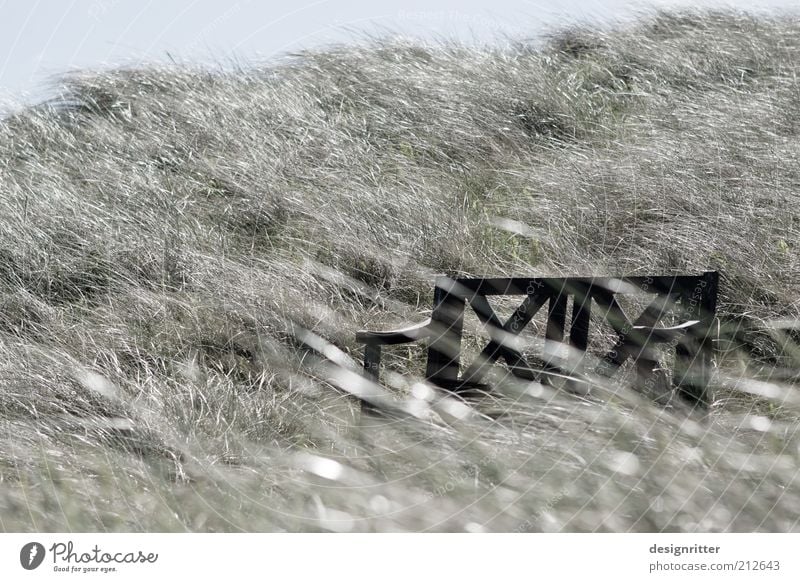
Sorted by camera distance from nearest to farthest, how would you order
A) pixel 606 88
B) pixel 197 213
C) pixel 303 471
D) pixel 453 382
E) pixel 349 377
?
pixel 303 471
pixel 453 382
pixel 349 377
pixel 197 213
pixel 606 88

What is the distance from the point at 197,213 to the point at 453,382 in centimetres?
231

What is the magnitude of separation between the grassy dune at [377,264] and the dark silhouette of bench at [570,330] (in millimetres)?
160

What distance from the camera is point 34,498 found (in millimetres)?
2498

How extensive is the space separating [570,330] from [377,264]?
119 centimetres

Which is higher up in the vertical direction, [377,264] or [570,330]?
[570,330]

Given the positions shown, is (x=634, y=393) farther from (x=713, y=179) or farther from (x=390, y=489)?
(x=713, y=179)

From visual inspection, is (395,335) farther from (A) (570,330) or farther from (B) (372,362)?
(A) (570,330)

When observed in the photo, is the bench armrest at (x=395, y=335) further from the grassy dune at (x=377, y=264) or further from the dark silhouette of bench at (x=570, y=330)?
the grassy dune at (x=377, y=264)

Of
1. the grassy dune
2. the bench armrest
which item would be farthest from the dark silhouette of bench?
the grassy dune

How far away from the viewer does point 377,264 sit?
13.1 ft

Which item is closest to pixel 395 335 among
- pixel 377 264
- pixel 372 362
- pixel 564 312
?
pixel 372 362

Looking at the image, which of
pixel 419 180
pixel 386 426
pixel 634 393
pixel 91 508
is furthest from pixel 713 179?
pixel 91 508

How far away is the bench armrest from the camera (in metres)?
2.97

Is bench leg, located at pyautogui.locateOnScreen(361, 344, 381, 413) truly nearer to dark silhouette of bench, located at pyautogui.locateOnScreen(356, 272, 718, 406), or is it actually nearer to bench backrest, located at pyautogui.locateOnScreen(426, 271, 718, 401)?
dark silhouette of bench, located at pyautogui.locateOnScreen(356, 272, 718, 406)
